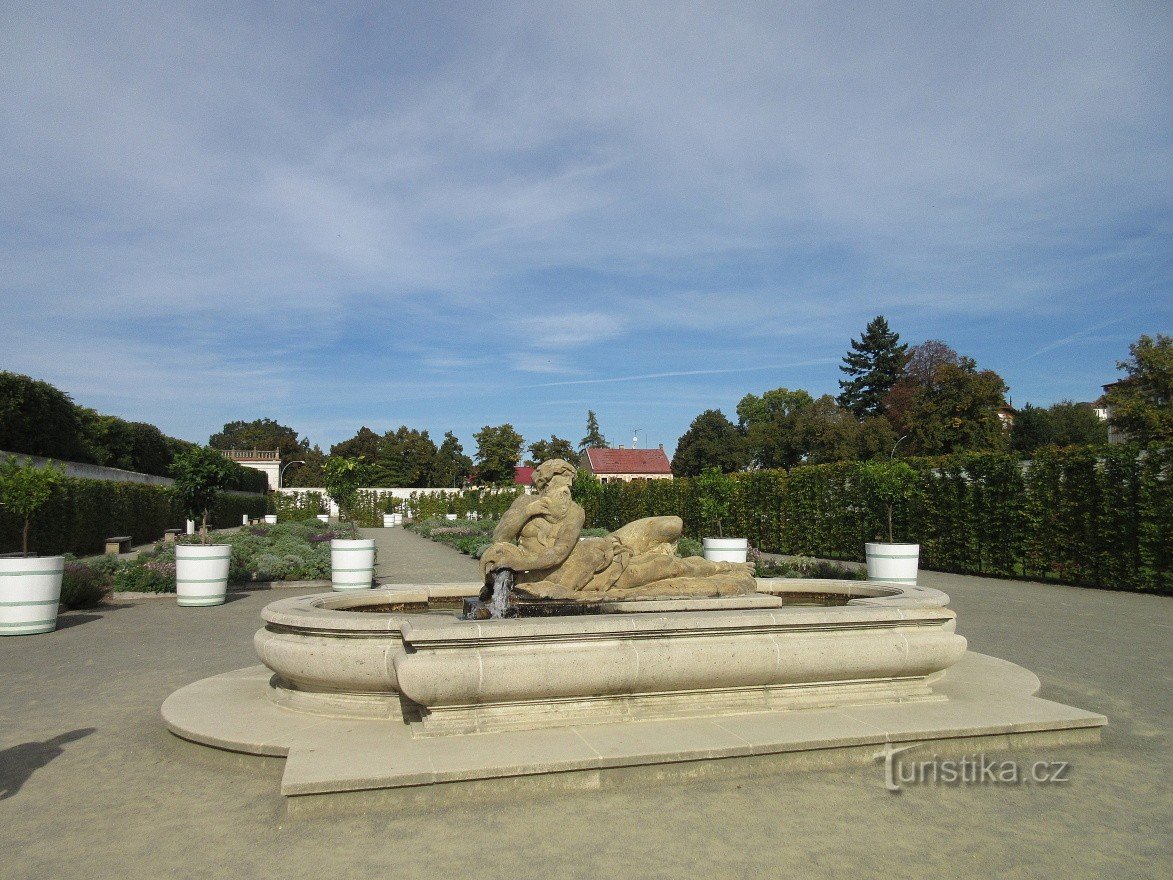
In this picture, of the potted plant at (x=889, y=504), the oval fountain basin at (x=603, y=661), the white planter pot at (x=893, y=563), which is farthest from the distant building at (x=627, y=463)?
the oval fountain basin at (x=603, y=661)

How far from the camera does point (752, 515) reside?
24.5m

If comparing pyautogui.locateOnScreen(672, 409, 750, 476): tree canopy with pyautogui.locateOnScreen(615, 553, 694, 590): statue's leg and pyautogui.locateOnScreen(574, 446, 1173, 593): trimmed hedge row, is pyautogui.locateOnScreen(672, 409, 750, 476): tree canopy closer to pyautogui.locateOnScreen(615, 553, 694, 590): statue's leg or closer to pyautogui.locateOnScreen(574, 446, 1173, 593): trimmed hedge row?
pyautogui.locateOnScreen(574, 446, 1173, 593): trimmed hedge row

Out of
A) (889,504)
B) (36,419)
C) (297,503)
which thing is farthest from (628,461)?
(889,504)

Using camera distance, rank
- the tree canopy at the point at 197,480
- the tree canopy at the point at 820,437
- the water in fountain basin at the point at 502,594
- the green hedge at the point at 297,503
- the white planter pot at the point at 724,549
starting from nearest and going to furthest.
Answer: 1. the water in fountain basin at the point at 502,594
2. the white planter pot at the point at 724,549
3. the tree canopy at the point at 197,480
4. the tree canopy at the point at 820,437
5. the green hedge at the point at 297,503

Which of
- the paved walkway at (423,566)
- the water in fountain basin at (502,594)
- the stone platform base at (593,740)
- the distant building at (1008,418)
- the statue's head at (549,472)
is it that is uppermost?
the distant building at (1008,418)

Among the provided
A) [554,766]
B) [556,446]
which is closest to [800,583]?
[554,766]

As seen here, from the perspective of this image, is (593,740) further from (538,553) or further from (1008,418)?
(1008,418)

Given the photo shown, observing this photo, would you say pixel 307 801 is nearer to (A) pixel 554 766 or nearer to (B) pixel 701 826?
(A) pixel 554 766

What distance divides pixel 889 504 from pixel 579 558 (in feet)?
39.1

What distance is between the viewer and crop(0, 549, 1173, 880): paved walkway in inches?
135

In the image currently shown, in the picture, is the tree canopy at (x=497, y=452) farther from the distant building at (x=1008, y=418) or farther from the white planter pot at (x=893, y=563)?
the white planter pot at (x=893, y=563)

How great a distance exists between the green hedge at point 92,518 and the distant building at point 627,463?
65830 millimetres

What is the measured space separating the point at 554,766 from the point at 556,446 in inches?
2931

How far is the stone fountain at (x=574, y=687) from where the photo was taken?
4.52 meters
